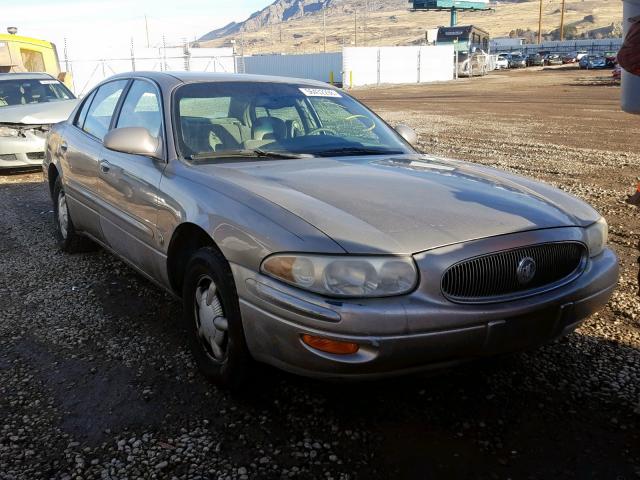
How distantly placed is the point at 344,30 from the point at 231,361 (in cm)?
17542

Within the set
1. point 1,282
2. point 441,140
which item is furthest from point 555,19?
point 1,282

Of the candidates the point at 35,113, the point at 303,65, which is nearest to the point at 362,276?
the point at 35,113

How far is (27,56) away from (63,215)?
491 inches

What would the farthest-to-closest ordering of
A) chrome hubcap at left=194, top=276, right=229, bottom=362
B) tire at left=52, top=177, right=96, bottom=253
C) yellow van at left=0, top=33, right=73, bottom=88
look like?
yellow van at left=0, top=33, right=73, bottom=88 → tire at left=52, top=177, right=96, bottom=253 → chrome hubcap at left=194, top=276, right=229, bottom=362

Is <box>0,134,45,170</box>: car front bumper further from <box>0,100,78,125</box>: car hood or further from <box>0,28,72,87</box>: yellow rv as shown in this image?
<box>0,28,72,87</box>: yellow rv

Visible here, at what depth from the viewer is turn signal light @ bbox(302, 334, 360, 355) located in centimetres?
254

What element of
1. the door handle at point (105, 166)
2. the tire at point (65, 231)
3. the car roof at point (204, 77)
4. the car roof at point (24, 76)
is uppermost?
the car roof at point (204, 77)

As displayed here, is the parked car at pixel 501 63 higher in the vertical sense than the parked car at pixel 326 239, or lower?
lower

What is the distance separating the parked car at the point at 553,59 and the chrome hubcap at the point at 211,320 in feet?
247

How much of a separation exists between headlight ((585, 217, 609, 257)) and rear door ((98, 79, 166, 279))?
219 centimetres

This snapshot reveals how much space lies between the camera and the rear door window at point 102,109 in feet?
15.8

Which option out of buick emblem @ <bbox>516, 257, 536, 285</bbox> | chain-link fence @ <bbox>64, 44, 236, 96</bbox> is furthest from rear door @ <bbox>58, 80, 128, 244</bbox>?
chain-link fence @ <bbox>64, 44, 236, 96</bbox>

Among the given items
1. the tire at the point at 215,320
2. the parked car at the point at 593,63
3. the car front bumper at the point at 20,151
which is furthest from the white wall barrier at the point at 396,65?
the tire at the point at 215,320

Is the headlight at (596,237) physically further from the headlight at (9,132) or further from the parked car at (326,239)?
the headlight at (9,132)
